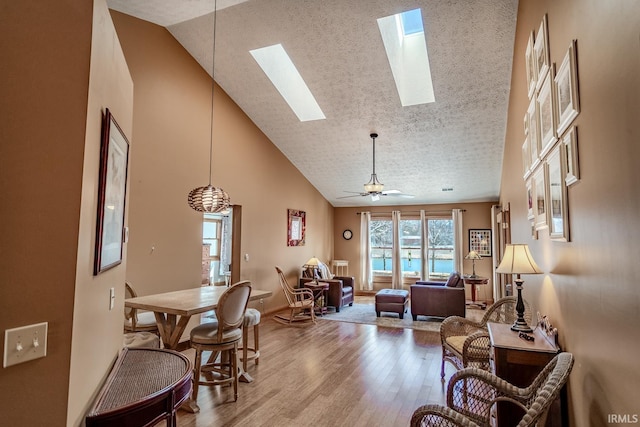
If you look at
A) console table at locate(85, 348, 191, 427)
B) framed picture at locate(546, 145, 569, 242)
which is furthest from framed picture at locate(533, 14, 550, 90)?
console table at locate(85, 348, 191, 427)

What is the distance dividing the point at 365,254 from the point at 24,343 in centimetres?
880

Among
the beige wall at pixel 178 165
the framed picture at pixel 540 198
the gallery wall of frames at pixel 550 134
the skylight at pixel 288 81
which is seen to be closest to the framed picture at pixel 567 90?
the gallery wall of frames at pixel 550 134

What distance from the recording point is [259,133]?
636 centimetres

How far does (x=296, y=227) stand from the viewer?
25.1 ft

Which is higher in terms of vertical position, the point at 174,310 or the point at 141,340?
the point at 174,310

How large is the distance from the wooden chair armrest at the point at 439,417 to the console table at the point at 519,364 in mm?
619

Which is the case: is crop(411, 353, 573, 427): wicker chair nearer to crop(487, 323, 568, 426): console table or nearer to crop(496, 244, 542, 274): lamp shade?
crop(487, 323, 568, 426): console table

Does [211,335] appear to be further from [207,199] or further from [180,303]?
[207,199]

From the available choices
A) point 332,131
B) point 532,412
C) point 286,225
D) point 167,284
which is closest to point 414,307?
point 286,225

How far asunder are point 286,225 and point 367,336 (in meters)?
2.97

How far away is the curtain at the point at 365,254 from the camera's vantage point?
9.47m

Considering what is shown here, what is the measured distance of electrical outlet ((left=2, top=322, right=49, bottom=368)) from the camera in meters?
1.00

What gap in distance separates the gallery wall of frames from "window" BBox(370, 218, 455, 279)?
5.96 meters

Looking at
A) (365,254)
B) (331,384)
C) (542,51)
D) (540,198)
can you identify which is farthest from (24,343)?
(365,254)
